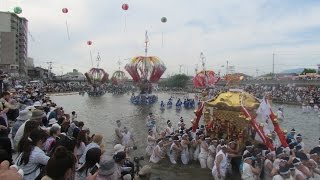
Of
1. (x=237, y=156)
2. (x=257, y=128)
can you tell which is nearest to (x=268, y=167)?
(x=237, y=156)

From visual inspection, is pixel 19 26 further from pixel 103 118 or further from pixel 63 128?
pixel 63 128

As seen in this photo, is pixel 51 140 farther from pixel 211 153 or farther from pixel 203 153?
pixel 203 153

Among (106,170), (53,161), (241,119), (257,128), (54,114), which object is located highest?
(53,161)

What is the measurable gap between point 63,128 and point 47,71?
115 metres

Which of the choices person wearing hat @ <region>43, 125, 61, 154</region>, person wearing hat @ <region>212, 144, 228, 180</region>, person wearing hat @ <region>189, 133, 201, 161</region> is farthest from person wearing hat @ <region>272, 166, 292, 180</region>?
person wearing hat @ <region>43, 125, 61, 154</region>

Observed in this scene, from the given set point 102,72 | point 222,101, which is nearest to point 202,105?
point 222,101

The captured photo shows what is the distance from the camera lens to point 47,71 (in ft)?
388

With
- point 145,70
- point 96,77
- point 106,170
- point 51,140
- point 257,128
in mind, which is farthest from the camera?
point 96,77

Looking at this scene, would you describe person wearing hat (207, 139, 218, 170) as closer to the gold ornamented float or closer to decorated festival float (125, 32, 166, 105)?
the gold ornamented float

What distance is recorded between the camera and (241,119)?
43.1 ft

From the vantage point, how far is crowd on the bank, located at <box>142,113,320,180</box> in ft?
29.1

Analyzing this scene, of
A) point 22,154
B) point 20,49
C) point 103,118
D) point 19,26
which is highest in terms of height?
point 19,26

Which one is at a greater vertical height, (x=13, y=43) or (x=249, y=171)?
(x=13, y=43)

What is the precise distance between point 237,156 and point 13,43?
69.9m
